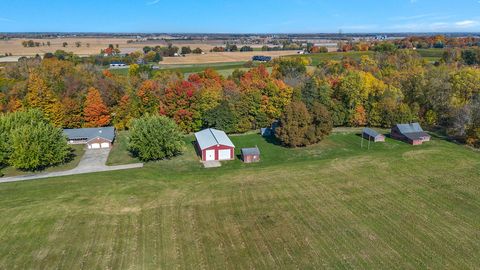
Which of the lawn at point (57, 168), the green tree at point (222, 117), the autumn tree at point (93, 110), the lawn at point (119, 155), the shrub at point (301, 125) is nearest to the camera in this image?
the lawn at point (57, 168)

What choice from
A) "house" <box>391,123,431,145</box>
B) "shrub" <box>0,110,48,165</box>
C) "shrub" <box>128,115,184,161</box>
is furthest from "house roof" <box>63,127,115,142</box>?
"house" <box>391,123,431,145</box>

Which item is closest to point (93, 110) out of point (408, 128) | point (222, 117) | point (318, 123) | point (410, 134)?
point (222, 117)

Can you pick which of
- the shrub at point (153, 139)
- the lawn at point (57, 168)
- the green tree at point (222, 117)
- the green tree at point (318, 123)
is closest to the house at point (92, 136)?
the lawn at point (57, 168)

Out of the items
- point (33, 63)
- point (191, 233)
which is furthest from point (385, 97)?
point (33, 63)

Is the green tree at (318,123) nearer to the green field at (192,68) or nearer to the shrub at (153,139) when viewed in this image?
the shrub at (153,139)

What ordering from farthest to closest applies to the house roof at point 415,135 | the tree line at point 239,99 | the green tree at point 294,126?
the tree line at point 239,99
the house roof at point 415,135
the green tree at point 294,126

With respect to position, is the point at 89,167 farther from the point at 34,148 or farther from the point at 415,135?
the point at 415,135

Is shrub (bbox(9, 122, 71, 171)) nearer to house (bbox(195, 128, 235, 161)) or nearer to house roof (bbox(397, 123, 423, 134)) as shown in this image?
house (bbox(195, 128, 235, 161))
